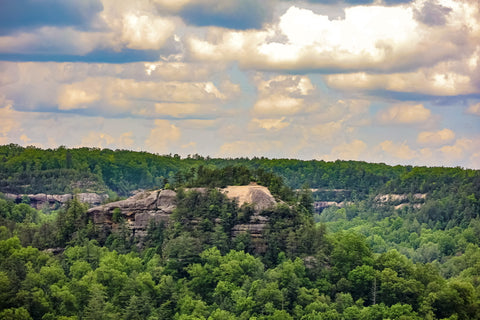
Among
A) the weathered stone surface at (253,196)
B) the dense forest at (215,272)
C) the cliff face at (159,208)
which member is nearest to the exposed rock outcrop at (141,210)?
the cliff face at (159,208)

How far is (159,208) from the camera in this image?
438ft

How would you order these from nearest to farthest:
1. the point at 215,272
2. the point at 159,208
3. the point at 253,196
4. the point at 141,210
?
the point at 215,272 < the point at 253,196 < the point at 159,208 < the point at 141,210

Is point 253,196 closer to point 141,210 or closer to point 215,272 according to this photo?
point 215,272

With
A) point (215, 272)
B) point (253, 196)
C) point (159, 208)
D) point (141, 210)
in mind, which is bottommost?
point (215, 272)

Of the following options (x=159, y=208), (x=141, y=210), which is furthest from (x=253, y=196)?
(x=141, y=210)

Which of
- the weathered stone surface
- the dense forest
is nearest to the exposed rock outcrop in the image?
the dense forest

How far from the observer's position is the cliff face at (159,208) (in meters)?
128

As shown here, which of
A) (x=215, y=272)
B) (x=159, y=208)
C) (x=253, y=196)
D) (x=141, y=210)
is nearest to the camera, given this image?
(x=215, y=272)

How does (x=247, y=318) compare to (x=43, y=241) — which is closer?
(x=247, y=318)

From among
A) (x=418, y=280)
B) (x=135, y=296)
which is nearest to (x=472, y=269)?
(x=418, y=280)

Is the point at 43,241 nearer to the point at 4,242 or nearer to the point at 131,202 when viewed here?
the point at 4,242

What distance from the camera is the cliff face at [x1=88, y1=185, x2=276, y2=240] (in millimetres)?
128500

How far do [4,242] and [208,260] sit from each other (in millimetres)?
31386

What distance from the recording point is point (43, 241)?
13712 centimetres
